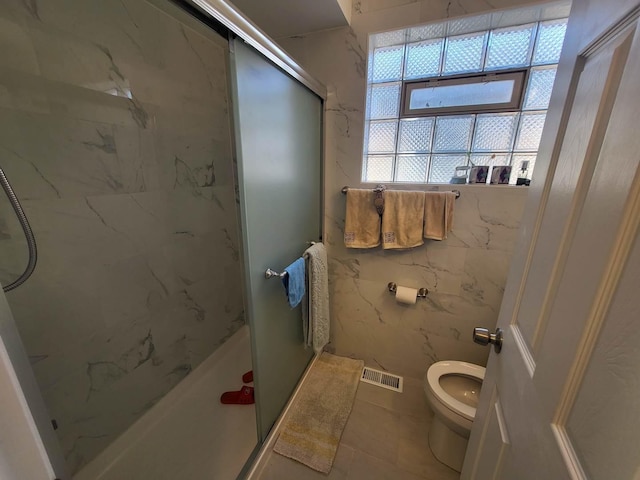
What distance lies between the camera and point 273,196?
43.9 inches

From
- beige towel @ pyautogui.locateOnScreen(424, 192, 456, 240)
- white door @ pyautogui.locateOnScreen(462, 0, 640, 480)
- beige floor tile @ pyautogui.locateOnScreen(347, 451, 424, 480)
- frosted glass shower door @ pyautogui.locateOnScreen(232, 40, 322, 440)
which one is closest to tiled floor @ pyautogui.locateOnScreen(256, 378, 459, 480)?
beige floor tile @ pyautogui.locateOnScreen(347, 451, 424, 480)

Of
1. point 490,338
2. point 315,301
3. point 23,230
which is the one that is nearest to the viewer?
point 490,338

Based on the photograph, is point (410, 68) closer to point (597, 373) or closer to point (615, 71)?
point (615, 71)

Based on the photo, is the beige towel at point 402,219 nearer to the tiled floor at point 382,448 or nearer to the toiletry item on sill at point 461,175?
the toiletry item on sill at point 461,175

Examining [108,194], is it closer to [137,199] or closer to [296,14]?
[137,199]

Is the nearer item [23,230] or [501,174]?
[23,230]

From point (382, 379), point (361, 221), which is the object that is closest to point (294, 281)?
point (361, 221)

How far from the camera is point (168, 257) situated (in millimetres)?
1498

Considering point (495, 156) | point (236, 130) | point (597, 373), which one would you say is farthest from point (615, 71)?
point (495, 156)

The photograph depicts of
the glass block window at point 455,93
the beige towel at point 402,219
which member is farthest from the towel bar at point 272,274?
the glass block window at point 455,93

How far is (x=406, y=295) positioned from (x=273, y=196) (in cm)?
102

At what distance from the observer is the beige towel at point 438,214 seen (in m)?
1.36

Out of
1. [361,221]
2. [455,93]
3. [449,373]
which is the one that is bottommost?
[449,373]

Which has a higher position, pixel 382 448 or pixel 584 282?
pixel 584 282
